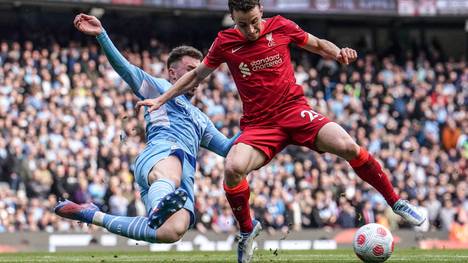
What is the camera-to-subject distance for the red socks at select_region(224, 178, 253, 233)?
10.0 m

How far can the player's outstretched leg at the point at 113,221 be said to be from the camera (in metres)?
9.63

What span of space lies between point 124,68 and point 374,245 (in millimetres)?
3181

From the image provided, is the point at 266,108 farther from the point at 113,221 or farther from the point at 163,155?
the point at 113,221

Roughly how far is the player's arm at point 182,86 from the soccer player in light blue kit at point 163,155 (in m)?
0.39

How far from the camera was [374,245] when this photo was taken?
A: 1062 cm

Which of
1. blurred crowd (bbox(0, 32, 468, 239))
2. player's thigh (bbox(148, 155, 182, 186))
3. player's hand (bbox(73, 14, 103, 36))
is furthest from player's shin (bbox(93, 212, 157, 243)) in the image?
blurred crowd (bbox(0, 32, 468, 239))

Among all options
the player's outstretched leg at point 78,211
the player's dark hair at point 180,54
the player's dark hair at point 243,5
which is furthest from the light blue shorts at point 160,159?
the player's dark hair at point 243,5

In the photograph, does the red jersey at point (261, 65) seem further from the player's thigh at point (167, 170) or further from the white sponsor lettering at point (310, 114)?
the player's thigh at point (167, 170)

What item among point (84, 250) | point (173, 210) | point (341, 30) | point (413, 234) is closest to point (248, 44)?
point (173, 210)

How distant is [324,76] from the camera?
29.1m

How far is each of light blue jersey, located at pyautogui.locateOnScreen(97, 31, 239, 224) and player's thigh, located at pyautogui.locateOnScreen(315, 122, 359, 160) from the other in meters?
1.15

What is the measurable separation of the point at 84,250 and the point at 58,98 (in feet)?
16.8

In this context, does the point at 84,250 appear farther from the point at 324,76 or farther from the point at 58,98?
the point at 324,76

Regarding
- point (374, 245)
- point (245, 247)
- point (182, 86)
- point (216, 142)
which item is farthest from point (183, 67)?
point (374, 245)
